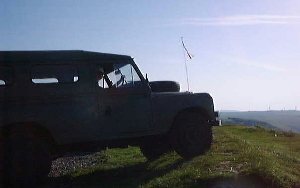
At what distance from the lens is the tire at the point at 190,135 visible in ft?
38.5

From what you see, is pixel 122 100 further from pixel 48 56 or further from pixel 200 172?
pixel 200 172

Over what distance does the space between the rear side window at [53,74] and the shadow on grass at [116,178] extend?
231cm

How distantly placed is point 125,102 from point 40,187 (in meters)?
2.73

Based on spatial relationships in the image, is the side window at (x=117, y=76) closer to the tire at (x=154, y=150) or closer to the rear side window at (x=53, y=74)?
the rear side window at (x=53, y=74)

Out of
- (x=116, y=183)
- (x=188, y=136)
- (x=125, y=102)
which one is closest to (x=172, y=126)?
(x=188, y=136)

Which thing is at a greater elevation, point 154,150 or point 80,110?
point 80,110

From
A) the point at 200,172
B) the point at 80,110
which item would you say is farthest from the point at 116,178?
the point at 200,172

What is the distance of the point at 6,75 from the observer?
392 inches

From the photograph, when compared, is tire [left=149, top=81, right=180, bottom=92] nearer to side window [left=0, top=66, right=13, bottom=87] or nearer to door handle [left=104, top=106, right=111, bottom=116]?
door handle [left=104, top=106, right=111, bottom=116]

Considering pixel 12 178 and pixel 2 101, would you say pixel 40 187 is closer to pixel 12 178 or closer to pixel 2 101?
pixel 12 178

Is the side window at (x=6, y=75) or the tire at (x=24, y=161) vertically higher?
the side window at (x=6, y=75)

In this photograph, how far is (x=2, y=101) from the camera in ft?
31.4

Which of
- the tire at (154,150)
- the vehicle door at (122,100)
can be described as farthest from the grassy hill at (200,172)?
the vehicle door at (122,100)

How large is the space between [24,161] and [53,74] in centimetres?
203
